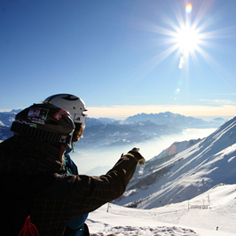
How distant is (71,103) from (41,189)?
3.93 meters

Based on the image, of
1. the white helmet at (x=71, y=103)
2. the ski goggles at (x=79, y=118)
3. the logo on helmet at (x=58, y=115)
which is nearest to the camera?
the logo on helmet at (x=58, y=115)

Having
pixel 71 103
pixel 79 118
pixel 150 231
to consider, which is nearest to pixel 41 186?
pixel 79 118

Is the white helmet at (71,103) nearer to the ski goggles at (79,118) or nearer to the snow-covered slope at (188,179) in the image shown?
the ski goggles at (79,118)

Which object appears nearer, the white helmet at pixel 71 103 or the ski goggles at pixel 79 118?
the ski goggles at pixel 79 118

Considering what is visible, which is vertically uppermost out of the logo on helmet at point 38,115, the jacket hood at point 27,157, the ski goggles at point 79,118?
the ski goggles at point 79,118

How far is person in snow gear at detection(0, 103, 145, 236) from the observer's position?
1.71 metres

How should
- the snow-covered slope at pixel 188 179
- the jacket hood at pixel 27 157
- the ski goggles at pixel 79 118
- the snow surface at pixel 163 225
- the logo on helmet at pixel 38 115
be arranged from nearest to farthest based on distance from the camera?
1. the jacket hood at pixel 27 157
2. the logo on helmet at pixel 38 115
3. the ski goggles at pixel 79 118
4. the snow surface at pixel 163 225
5. the snow-covered slope at pixel 188 179

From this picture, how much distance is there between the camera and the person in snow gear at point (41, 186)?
5.63 feet

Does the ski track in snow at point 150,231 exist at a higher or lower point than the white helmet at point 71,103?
lower

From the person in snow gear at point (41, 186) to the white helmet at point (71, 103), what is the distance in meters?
2.82

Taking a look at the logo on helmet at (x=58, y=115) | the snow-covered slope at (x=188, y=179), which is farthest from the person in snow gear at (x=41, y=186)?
the snow-covered slope at (x=188, y=179)

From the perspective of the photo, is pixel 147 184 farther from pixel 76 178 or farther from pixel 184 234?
pixel 76 178

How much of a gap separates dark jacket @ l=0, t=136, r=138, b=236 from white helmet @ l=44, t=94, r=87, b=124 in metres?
3.04

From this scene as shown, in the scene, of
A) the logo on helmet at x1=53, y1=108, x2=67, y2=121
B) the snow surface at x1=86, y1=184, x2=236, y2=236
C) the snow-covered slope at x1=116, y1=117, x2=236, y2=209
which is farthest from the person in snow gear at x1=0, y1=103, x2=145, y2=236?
the snow-covered slope at x1=116, y1=117, x2=236, y2=209
